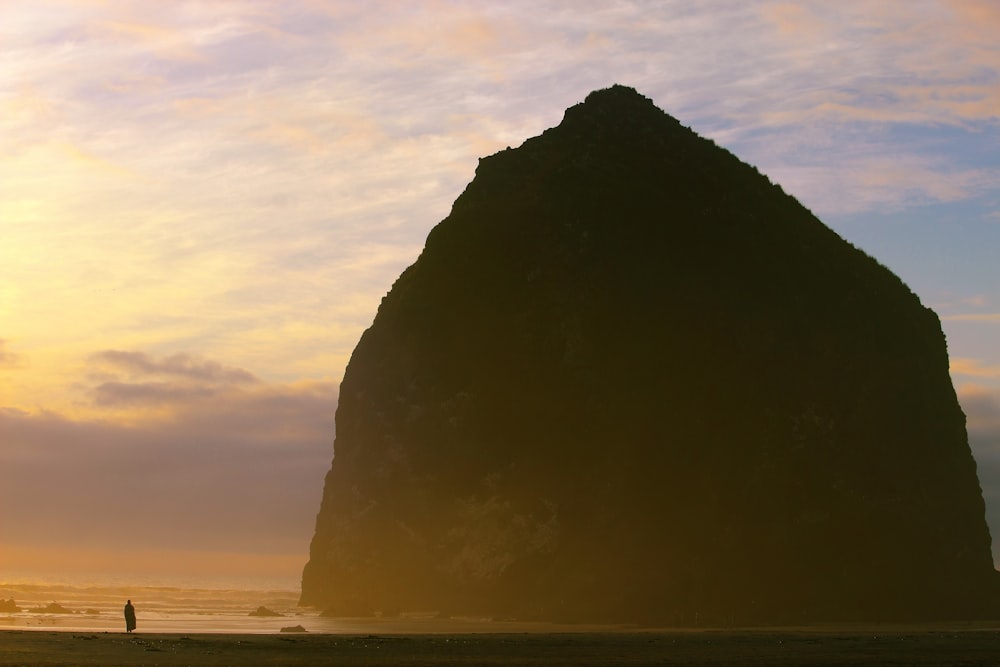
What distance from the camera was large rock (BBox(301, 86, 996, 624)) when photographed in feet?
259

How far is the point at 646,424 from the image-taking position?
8225 cm

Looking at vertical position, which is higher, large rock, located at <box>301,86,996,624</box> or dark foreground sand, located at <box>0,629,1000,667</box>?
large rock, located at <box>301,86,996,624</box>

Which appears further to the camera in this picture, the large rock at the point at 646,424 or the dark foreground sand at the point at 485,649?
the large rock at the point at 646,424

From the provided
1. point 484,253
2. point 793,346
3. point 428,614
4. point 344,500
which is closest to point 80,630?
point 428,614

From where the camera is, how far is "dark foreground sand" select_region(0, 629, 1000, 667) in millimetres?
38438

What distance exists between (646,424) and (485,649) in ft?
129

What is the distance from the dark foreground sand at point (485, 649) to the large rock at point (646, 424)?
2264 cm

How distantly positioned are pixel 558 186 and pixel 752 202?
15.0 m

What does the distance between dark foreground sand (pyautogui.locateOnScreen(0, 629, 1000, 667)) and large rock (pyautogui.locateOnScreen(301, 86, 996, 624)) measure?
2264 centimetres

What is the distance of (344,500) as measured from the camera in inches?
3529

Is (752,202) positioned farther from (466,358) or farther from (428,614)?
(428,614)

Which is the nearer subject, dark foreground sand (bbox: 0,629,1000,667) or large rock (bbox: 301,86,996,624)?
dark foreground sand (bbox: 0,629,1000,667)

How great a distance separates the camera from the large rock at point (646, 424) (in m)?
78.8

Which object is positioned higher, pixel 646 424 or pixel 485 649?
pixel 646 424
